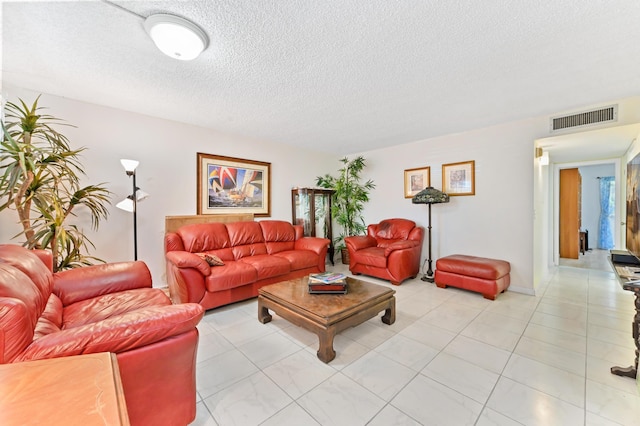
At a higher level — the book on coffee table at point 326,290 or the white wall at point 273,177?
the white wall at point 273,177

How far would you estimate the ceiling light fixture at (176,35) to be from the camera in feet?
5.09

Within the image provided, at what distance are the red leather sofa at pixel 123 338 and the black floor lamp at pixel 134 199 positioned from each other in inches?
50.0

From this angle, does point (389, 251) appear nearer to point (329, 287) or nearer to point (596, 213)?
point (329, 287)

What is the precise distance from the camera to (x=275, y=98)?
2709 mm

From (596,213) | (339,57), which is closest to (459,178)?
(339,57)

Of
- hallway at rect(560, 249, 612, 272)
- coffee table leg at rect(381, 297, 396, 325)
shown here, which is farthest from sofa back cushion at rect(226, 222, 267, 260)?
hallway at rect(560, 249, 612, 272)

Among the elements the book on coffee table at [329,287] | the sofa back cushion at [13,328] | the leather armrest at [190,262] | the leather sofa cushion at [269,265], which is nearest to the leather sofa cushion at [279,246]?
the leather sofa cushion at [269,265]

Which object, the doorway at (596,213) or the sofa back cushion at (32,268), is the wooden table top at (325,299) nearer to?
the sofa back cushion at (32,268)

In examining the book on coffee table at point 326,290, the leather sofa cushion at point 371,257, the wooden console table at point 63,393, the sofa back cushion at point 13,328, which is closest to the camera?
the wooden console table at point 63,393

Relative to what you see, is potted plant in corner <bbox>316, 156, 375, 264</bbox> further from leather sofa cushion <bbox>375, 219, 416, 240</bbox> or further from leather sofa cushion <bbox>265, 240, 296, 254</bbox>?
leather sofa cushion <bbox>265, 240, 296, 254</bbox>

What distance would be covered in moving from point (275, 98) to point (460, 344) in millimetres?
2940

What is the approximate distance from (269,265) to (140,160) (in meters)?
2.13

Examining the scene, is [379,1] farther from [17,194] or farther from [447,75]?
[17,194]

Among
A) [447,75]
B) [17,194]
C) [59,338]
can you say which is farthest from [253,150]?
[59,338]
